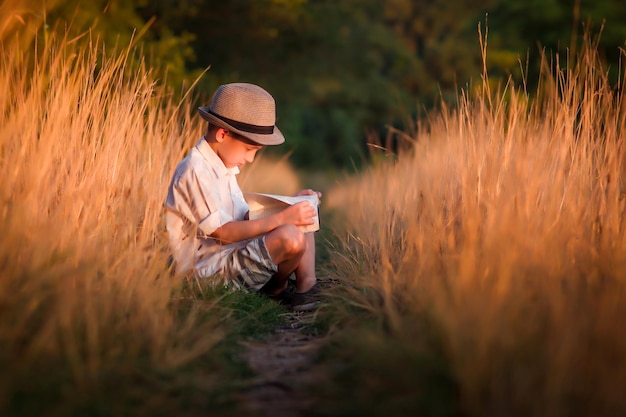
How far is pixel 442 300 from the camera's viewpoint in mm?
2367

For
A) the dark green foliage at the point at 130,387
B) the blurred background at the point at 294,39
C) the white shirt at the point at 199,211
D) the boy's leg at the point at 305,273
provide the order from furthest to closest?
the blurred background at the point at 294,39 → the boy's leg at the point at 305,273 → the white shirt at the point at 199,211 → the dark green foliage at the point at 130,387

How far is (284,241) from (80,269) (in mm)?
1237

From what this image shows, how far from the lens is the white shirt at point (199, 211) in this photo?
360 cm

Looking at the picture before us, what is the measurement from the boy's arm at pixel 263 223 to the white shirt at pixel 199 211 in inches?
2.0

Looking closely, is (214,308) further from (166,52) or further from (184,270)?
(166,52)

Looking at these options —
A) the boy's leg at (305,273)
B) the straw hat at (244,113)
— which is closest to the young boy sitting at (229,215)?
the straw hat at (244,113)

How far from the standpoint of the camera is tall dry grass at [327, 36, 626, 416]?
213 cm

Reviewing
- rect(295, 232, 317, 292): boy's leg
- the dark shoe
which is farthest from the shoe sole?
rect(295, 232, 317, 292): boy's leg

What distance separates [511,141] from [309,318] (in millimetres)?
1257

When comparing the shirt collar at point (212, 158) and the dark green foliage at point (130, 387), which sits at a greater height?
the shirt collar at point (212, 158)

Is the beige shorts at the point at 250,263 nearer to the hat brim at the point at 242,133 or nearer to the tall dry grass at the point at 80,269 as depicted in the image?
the tall dry grass at the point at 80,269

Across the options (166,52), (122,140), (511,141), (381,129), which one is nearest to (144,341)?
(122,140)

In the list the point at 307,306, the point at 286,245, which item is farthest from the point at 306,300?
the point at 286,245

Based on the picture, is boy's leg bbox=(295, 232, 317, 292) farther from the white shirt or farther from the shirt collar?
the shirt collar
